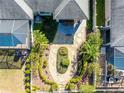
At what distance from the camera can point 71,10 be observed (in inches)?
1113

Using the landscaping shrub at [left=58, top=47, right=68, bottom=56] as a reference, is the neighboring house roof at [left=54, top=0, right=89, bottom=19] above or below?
above

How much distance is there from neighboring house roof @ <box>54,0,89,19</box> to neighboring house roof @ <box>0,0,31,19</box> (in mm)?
2110

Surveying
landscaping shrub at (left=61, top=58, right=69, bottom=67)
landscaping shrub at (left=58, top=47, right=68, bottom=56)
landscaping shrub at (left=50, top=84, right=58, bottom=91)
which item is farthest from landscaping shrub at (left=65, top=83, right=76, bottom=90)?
landscaping shrub at (left=58, top=47, right=68, bottom=56)

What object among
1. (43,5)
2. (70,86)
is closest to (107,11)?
(43,5)

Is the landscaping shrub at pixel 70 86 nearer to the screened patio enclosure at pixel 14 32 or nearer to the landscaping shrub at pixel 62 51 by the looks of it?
the landscaping shrub at pixel 62 51

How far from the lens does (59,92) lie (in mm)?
30234

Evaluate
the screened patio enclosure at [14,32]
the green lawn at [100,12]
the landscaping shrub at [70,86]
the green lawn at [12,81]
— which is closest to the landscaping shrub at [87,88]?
the landscaping shrub at [70,86]

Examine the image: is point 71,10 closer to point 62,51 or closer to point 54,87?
point 62,51

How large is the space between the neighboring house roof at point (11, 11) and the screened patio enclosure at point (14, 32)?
36cm

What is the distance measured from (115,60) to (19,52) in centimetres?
662

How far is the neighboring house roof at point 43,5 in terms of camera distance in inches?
1132

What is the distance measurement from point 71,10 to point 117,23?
3145 millimetres

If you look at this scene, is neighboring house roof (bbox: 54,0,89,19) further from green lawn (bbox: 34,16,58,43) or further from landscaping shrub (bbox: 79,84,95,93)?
landscaping shrub (bbox: 79,84,95,93)

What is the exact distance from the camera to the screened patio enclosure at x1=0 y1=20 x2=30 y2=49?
28109mm
